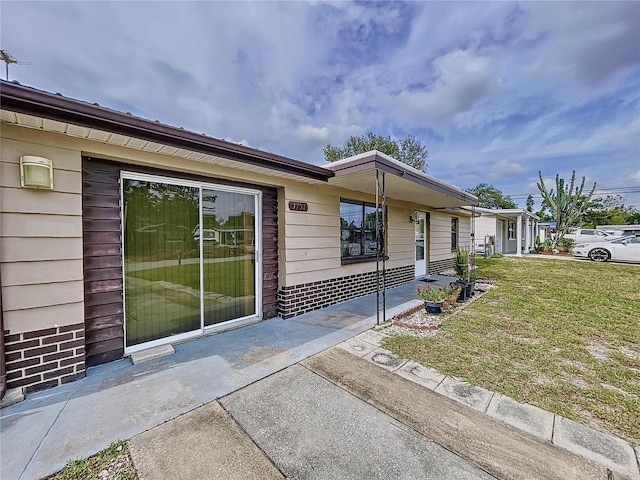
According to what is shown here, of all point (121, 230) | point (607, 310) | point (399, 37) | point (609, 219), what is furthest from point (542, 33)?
point (609, 219)

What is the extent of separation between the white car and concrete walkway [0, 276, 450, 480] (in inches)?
665

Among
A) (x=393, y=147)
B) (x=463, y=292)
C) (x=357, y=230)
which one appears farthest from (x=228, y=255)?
(x=393, y=147)

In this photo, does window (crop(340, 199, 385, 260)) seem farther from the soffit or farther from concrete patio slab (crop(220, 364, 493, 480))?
concrete patio slab (crop(220, 364, 493, 480))

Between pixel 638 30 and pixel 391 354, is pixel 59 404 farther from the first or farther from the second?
pixel 638 30

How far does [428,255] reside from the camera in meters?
9.58

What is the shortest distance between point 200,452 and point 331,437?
0.89 metres

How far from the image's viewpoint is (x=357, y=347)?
357 cm

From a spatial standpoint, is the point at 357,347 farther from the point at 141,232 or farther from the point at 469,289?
the point at 469,289

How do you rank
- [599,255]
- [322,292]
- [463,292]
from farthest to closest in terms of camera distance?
1. [599,255]
2. [463,292]
3. [322,292]

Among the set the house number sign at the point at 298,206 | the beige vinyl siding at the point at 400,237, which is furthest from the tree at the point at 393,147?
the house number sign at the point at 298,206

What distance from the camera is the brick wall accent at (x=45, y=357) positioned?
8.09 feet

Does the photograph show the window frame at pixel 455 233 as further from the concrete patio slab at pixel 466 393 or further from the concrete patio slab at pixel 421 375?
the concrete patio slab at pixel 466 393

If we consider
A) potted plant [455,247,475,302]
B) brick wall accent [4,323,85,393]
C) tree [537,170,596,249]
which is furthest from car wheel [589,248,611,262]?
brick wall accent [4,323,85,393]

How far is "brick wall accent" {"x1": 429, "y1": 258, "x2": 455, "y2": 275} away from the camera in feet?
32.0
